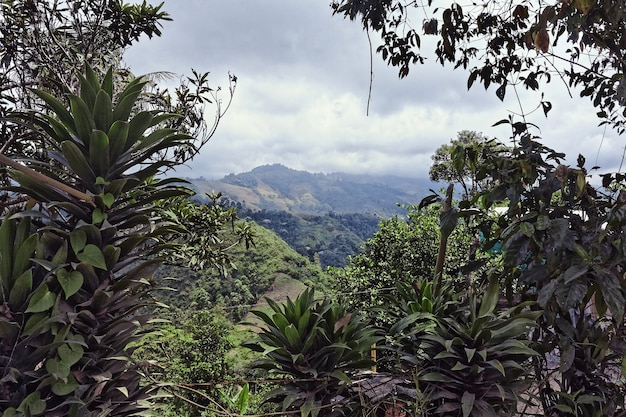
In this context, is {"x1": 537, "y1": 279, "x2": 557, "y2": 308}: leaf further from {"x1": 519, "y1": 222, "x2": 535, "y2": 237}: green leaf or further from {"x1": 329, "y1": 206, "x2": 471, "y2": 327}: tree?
{"x1": 329, "y1": 206, "x2": 471, "y2": 327}: tree

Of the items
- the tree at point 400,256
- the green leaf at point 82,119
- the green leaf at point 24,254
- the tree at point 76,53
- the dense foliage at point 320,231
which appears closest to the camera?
the green leaf at point 24,254

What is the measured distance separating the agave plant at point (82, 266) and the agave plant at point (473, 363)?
0.94 metres

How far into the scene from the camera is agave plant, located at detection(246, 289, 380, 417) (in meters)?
1.37

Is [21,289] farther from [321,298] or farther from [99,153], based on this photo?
[321,298]

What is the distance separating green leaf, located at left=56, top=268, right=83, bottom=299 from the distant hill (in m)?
79.1

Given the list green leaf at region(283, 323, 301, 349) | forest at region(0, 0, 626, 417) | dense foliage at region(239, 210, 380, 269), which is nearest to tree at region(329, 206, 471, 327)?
forest at region(0, 0, 626, 417)

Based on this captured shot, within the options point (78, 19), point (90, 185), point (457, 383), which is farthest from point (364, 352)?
point (78, 19)

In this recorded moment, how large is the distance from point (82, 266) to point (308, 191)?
122 metres

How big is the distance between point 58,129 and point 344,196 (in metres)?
130

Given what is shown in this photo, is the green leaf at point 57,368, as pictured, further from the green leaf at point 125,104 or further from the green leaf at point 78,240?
the green leaf at point 125,104

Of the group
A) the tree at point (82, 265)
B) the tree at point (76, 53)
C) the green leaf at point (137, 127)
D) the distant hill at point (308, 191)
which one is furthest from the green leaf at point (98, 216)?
the distant hill at point (308, 191)

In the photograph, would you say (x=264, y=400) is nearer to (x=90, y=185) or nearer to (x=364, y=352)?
(x=364, y=352)

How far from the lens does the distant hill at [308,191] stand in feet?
293

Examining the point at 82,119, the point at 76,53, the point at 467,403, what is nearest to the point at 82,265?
the point at 82,119
